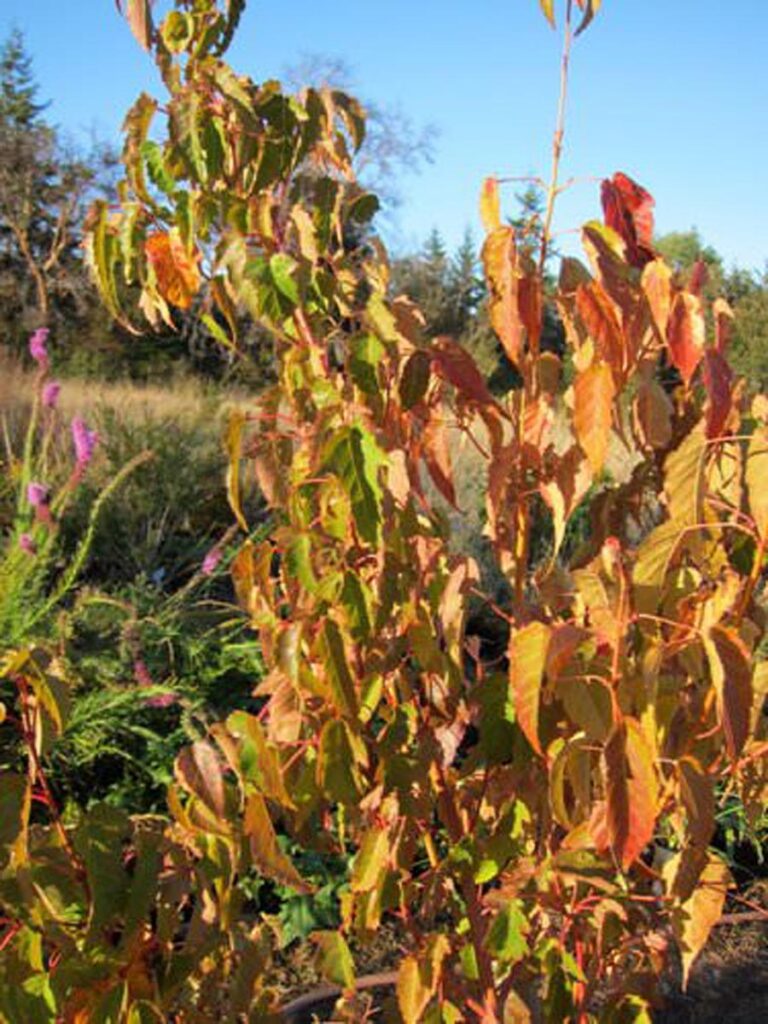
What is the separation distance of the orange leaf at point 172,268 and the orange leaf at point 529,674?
58 cm

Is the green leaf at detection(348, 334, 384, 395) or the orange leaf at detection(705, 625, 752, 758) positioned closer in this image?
the orange leaf at detection(705, 625, 752, 758)

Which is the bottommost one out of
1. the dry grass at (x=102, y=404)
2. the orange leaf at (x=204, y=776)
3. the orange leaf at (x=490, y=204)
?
the dry grass at (x=102, y=404)

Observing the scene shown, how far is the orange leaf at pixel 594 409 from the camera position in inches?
37.0

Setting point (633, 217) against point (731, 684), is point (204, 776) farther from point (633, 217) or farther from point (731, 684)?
point (633, 217)

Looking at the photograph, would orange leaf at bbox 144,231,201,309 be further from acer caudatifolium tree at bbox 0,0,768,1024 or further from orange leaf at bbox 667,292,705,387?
orange leaf at bbox 667,292,705,387

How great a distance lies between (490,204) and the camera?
1075mm

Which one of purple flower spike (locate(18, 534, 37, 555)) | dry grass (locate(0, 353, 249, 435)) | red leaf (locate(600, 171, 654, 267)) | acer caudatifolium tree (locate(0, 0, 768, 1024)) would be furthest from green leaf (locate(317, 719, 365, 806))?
dry grass (locate(0, 353, 249, 435))

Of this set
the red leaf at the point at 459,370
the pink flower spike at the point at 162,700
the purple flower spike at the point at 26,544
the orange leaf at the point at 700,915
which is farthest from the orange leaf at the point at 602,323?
the purple flower spike at the point at 26,544

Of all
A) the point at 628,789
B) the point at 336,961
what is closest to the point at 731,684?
the point at 628,789

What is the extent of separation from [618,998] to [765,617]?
50 centimetres

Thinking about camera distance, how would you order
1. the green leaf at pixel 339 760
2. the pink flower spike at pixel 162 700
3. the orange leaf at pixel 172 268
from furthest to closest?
the pink flower spike at pixel 162 700 → the orange leaf at pixel 172 268 → the green leaf at pixel 339 760

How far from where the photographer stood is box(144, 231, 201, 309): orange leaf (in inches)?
47.8

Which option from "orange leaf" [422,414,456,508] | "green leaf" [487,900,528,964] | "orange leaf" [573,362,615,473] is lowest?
"green leaf" [487,900,528,964]

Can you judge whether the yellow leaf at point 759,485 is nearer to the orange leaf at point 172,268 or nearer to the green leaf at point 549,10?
the green leaf at point 549,10
